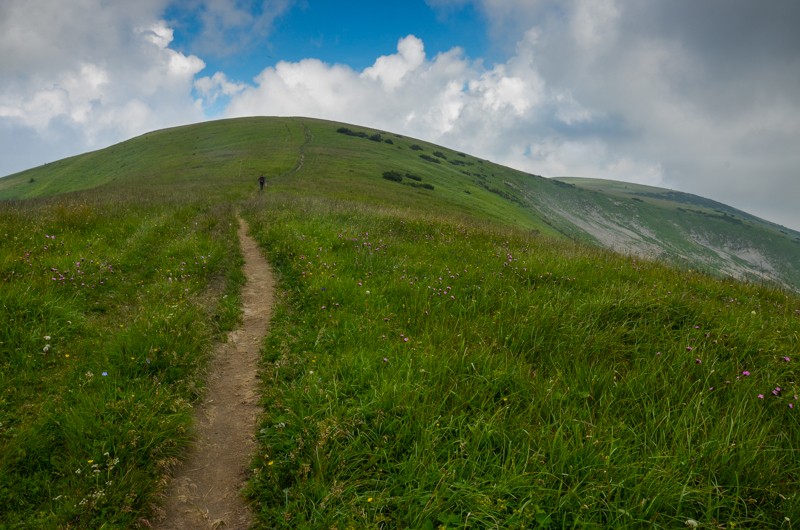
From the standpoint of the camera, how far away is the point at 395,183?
47.3 meters

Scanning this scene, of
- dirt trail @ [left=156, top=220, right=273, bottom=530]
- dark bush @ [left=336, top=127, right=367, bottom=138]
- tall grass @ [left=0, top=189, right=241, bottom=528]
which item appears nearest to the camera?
tall grass @ [left=0, top=189, right=241, bottom=528]

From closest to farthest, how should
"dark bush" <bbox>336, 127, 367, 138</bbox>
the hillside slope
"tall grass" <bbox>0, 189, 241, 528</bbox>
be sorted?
1. "tall grass" <bbox>0, 189, 241, 528</bbox>
2. the hillside slope
3. "dark bush" <bbox>336, 127, 367, 138</bbox>

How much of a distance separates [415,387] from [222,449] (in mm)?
2145

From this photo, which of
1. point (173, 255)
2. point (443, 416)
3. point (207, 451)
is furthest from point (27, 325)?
point (443, 416)

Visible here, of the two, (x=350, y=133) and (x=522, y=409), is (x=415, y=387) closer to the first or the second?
(x=522, y=409)

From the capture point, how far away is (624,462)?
2.94m

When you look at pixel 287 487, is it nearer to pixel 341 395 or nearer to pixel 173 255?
pixel 341 395

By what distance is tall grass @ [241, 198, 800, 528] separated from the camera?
269cm

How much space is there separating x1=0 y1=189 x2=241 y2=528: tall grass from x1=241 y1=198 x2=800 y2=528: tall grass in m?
1.04

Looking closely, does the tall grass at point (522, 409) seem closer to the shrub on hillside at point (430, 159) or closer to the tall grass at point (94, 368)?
the tall grass at point (94, 368)

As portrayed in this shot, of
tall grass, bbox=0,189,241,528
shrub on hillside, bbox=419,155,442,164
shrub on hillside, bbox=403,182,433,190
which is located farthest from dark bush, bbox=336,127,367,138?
tall grass, bbox=0,189,241,528

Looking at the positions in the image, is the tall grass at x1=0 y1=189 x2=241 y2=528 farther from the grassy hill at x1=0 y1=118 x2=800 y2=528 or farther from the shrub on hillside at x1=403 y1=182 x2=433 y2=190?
the shrub on hillside at x1=403 y1=182 x2=433 y2=190

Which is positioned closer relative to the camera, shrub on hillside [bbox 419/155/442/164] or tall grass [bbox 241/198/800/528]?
tall grass [bbox 241/198/800/528]

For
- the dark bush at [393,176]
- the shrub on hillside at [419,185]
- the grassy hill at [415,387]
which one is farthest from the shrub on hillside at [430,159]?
the grassy hill at [415,387]
